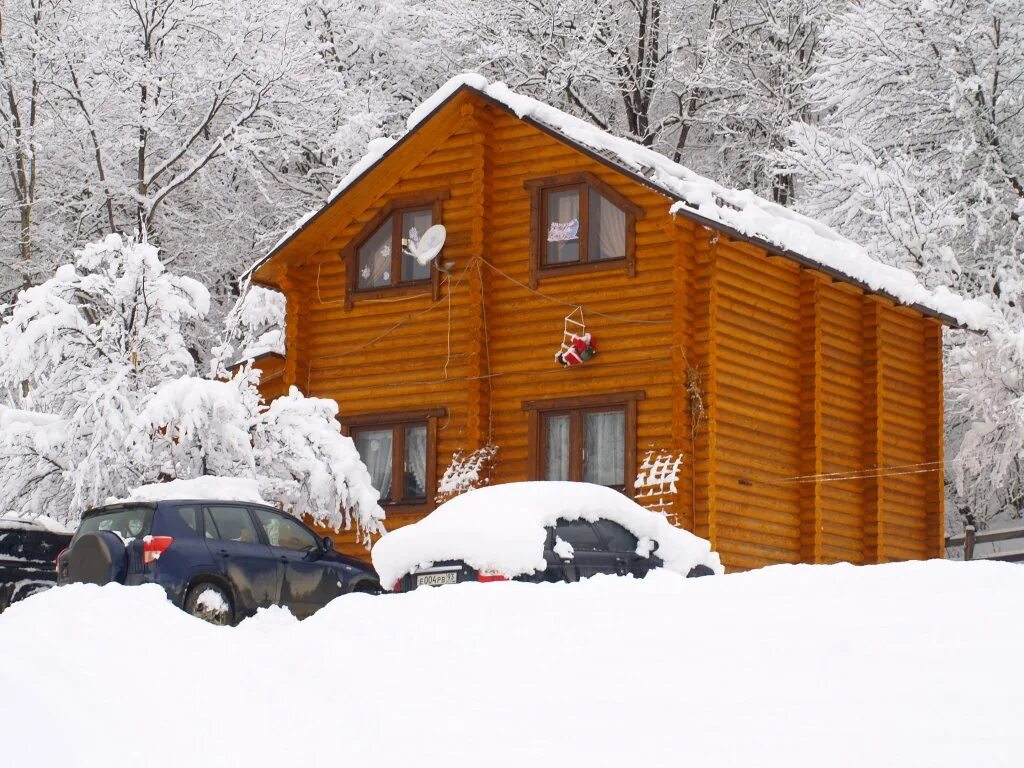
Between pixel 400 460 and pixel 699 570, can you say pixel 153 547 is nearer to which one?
pixel 699 570

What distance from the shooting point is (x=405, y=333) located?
2409 cm

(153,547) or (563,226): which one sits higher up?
(563,226)

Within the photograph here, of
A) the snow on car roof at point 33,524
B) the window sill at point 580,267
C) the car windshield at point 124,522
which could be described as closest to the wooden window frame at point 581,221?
the window sill at point 580,267

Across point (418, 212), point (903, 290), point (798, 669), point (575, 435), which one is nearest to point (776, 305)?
point (903, 290)

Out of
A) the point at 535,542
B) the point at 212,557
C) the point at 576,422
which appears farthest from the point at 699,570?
the point at 576,422

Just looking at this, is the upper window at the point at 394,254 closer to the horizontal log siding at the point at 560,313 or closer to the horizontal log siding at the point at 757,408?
the horizontal log siding at the point at 560,313

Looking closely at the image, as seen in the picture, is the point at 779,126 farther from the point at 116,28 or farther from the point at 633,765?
the point at 633,765

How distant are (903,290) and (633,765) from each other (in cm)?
1711

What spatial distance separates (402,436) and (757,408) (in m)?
5.64

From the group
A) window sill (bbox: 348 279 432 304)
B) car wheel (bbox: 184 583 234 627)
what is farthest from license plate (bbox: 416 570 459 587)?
window sill (bbox: 348 279 432 304)

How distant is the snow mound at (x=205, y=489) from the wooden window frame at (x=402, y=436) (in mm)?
4017

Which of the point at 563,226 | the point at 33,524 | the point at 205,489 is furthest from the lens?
the point at 563,226

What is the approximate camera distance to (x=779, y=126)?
37.2 m

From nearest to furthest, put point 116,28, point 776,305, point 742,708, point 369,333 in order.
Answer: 1. point 742,708
2. point 776,305
3. point 369,333
4. point 116,28
